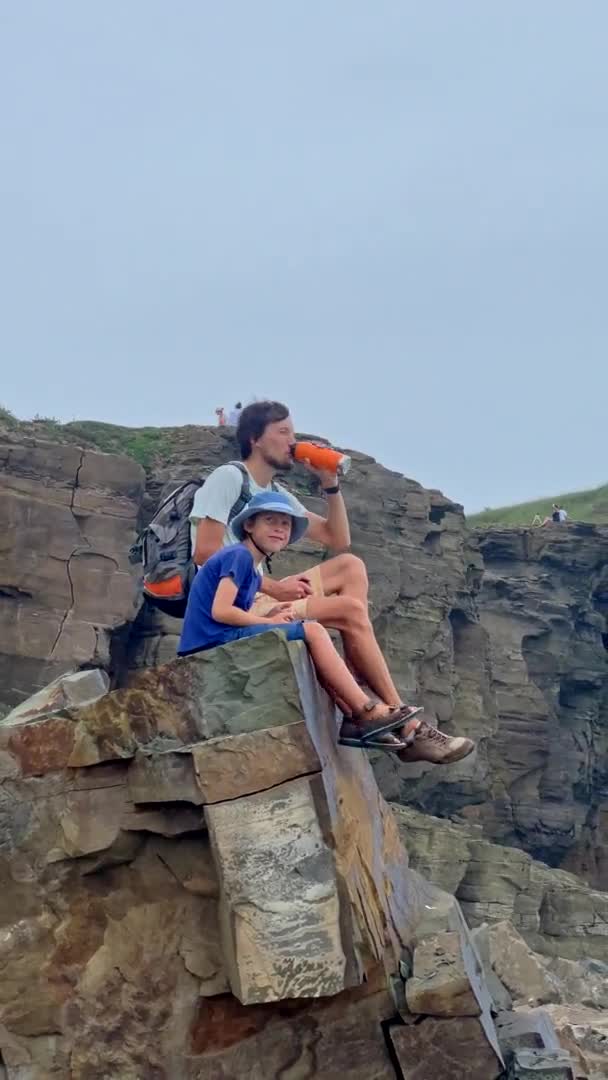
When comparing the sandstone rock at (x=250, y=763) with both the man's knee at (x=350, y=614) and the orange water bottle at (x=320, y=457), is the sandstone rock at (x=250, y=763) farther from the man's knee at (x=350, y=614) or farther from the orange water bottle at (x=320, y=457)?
the orange water bottle at (x=320, y=457)

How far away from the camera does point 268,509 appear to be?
7.48 metres

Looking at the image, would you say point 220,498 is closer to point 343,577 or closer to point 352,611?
point 343,577

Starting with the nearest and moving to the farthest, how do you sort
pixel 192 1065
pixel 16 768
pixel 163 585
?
pixel 192 1065
pixel 16 768
pixel 163 585

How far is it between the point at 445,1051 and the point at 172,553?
3.30m

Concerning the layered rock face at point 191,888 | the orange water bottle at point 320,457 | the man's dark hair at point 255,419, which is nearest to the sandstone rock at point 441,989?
the layered rock face at point 191,888

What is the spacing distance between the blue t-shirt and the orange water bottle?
2.99ft

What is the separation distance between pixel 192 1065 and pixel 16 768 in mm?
1898

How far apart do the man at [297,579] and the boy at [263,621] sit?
0.41ft

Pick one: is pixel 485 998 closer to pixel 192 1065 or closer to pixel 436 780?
pixel 192 1065

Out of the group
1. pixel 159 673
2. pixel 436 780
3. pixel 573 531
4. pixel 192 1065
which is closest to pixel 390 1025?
pixel 192 1065

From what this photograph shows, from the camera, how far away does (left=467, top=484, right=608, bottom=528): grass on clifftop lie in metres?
50.5

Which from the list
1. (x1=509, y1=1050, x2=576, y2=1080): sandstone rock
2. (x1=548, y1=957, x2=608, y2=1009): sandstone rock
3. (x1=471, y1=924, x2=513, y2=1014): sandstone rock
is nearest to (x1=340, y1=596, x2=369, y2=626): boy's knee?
(x1=509, y1=1050, x2=576, y2=1080): sandstone rock

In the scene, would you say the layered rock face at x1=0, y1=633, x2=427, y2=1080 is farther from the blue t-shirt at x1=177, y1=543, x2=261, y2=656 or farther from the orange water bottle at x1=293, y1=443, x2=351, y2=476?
the orange water bottle at x1=293, y1=443, x2=351, y2=476

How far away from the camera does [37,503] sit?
77.2 ft
